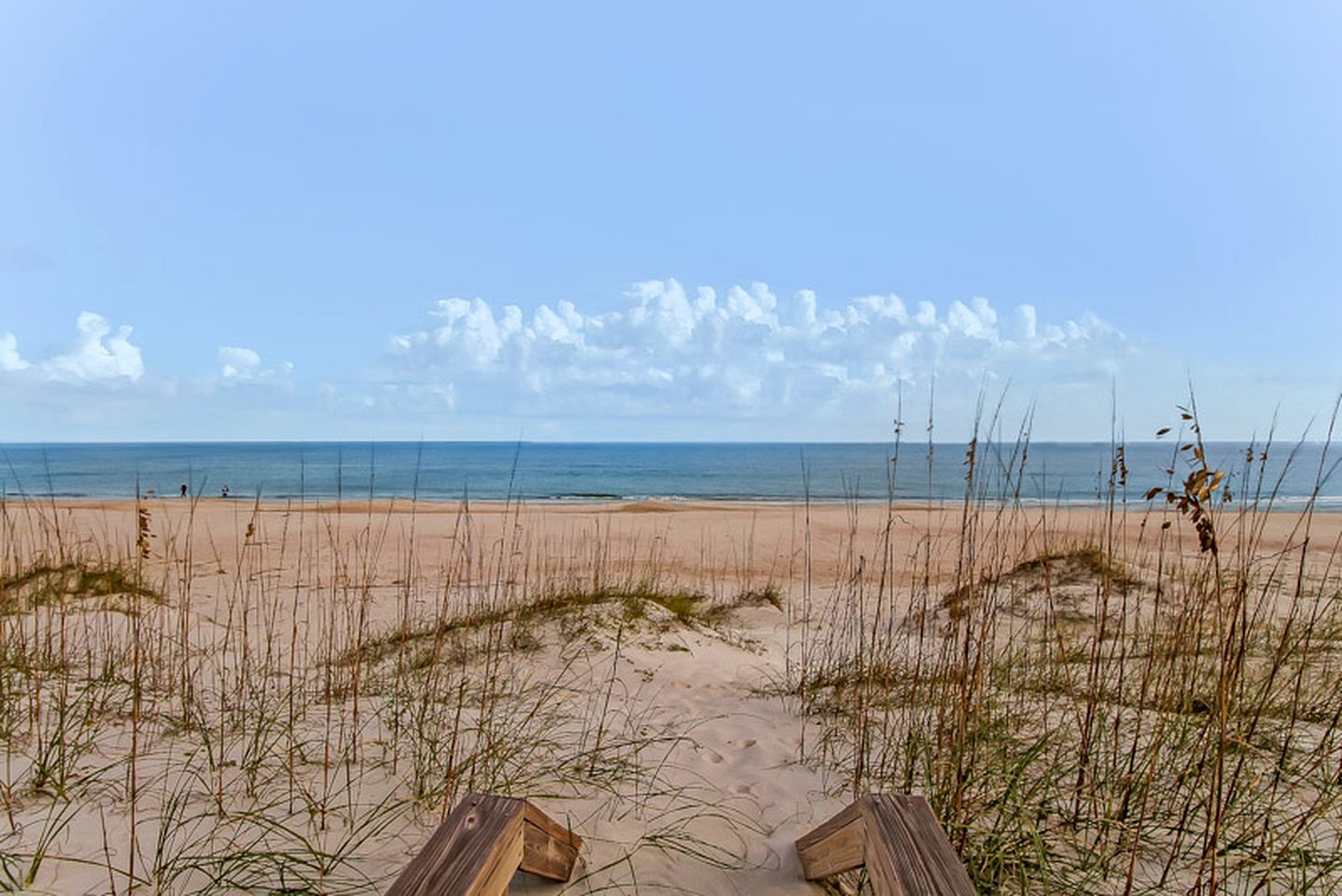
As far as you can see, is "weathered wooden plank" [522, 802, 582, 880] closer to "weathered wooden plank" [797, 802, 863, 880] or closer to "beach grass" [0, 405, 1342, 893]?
"beach grass" [0, 405, 1342, 893]

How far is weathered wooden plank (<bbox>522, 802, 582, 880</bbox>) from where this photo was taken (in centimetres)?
211

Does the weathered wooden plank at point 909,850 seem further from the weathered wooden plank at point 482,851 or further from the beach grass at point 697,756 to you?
the weathered wooden plank at point 482,851

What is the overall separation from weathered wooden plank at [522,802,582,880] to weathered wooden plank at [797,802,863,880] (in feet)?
2.40

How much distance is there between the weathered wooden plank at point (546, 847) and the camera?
6.92 feet

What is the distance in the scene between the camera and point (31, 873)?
7.23 feet

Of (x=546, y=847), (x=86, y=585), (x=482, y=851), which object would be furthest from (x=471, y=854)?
(x=86, y=585)

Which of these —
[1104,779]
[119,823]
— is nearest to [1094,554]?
[1104,779]

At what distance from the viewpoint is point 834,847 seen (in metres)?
2.16

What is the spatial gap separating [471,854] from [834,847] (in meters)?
1.03

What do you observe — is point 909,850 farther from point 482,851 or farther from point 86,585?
point 86,585

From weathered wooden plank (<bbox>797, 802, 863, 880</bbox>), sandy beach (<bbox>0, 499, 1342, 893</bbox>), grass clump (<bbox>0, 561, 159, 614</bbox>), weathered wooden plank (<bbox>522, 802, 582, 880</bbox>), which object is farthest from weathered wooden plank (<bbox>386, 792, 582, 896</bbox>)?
grass clump (<bbox>0, 561, 159, 614</bbox>)

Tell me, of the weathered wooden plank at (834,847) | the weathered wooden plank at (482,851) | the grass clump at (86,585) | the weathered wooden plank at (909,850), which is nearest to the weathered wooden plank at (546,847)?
the weathered wooden plank at (482,851)

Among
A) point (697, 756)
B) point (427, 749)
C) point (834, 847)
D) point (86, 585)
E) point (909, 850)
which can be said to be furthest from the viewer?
point (86, 585)

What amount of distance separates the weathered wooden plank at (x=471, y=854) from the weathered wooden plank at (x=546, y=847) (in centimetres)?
9
